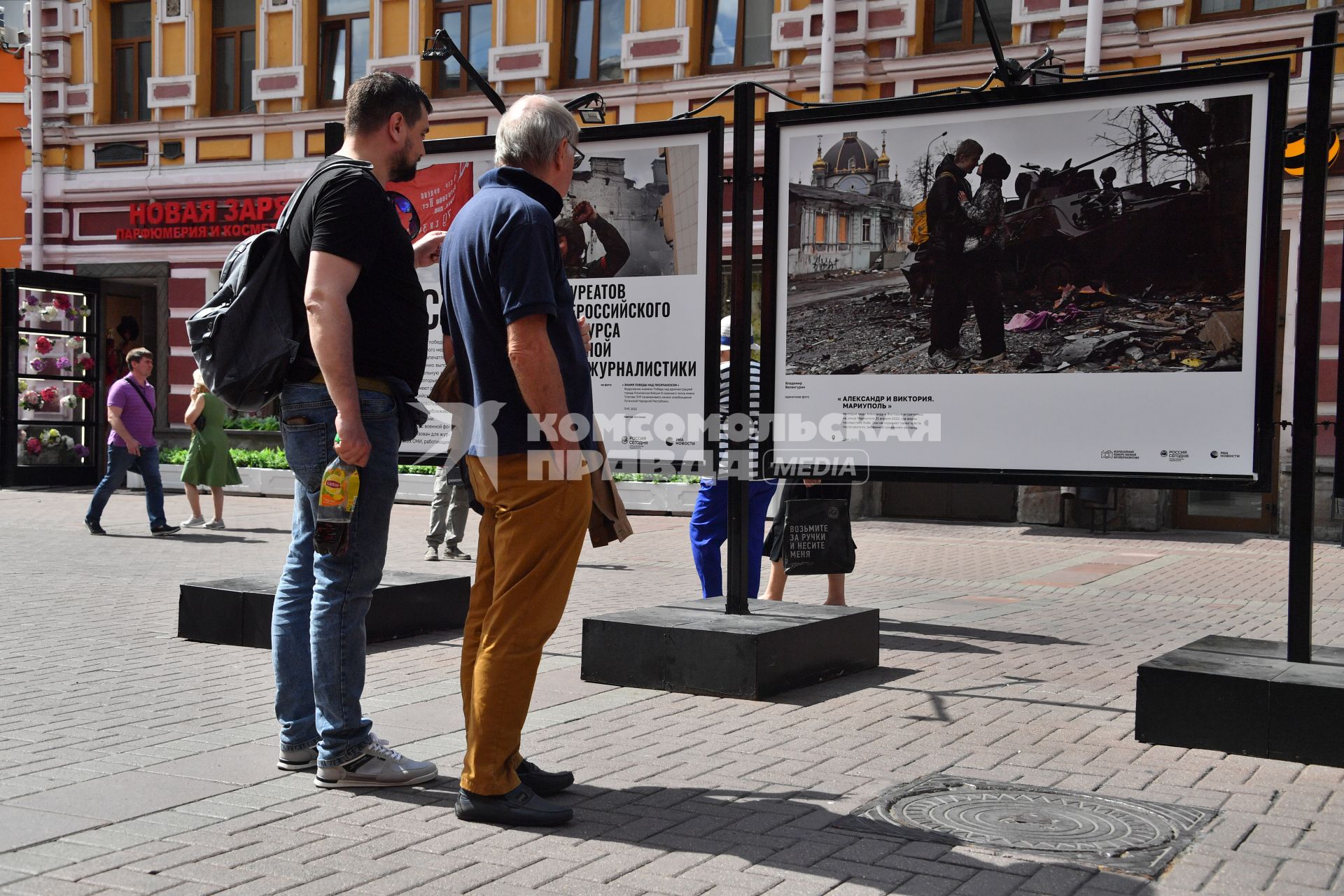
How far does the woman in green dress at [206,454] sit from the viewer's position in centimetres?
1393

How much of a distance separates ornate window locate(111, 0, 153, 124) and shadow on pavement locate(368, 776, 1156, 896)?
20518 millimetres

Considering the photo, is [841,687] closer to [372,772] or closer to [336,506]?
[372,772]

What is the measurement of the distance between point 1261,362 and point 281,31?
18.9m

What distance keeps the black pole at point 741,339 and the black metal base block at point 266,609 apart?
1.83 meters

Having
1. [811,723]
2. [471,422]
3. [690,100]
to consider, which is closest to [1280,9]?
[690,100]

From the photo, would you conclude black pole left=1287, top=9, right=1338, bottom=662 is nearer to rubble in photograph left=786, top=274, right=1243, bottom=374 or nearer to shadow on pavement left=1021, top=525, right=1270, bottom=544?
rubble in photograph left=786, top=274, right=1243, bottom=374

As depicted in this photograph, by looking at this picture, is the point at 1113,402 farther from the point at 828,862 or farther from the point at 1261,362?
the point at 828,862

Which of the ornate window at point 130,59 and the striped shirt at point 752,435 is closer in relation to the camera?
the striped shirt at point 752,435

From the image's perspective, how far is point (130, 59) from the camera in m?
22.3

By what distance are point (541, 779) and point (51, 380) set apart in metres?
18.9

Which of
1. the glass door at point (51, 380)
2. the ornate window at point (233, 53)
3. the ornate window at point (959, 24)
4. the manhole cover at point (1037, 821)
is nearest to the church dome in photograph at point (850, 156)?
the manhole cover at point (1037, 821)

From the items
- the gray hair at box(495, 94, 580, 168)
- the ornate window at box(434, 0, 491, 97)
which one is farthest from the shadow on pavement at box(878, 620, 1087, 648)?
the ornate window at box(434, 0, 491, 97)

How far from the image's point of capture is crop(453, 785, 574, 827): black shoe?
3793 millimetres

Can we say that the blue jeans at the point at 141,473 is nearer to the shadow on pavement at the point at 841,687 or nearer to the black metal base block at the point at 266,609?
the black metal base block at the point at 266,609
